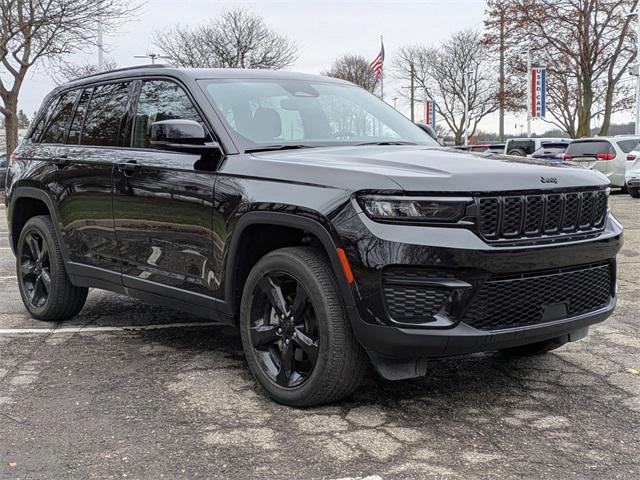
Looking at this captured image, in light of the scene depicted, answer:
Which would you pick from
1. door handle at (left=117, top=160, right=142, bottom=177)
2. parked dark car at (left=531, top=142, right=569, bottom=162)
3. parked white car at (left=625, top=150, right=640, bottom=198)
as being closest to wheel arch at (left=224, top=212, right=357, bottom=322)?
door handle at (left=117, top=160, right=142, bottom=177)

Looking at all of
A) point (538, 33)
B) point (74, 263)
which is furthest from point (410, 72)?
point (74, 263)

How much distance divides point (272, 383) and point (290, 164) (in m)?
1.11

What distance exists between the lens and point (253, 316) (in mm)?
3949

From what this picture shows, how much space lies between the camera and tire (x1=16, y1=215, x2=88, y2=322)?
18.4 feet

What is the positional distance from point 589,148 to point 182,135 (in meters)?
18.0

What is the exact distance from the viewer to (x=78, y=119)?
219 inches

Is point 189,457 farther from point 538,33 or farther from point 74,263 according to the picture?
point 538,33

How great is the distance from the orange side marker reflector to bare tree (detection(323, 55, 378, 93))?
169 feet

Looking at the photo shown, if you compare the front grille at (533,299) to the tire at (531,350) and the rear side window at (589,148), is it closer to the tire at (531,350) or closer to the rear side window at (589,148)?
the tire at (531,350)

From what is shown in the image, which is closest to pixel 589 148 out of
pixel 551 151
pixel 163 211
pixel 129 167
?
pixel 551 151

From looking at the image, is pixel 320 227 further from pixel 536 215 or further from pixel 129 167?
pixel 129 167

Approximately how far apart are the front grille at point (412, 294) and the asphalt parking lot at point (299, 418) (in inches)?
22.3

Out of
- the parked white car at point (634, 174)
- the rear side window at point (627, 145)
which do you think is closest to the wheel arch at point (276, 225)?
the parked white car at point (634, 174)

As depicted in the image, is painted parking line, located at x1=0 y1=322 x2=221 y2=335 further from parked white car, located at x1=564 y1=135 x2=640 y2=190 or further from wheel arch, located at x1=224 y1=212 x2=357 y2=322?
parked white car, located at x1=564 y1=135 x2=640 y2=190
